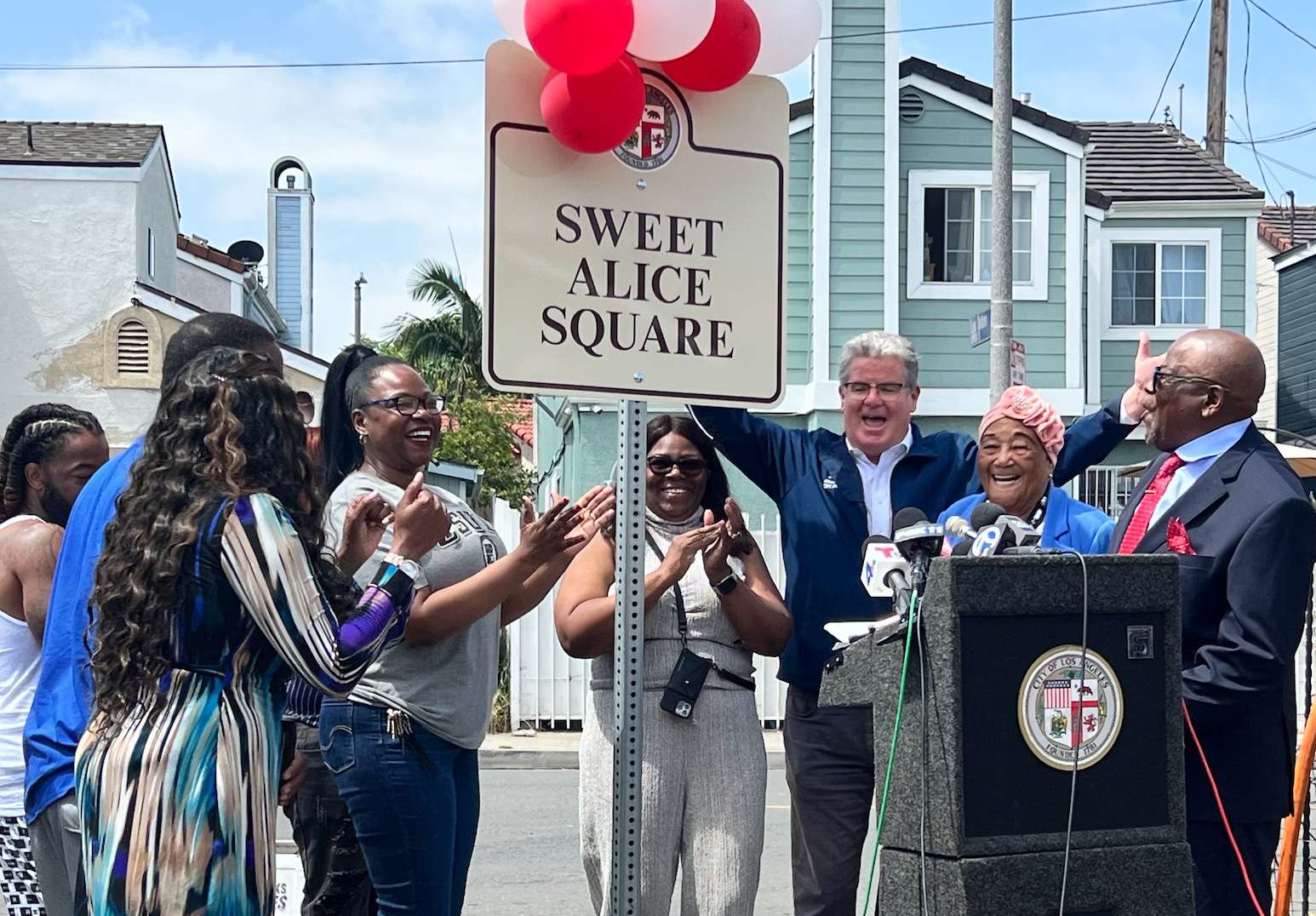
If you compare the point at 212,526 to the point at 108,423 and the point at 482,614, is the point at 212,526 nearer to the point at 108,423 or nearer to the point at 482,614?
the point at 482,614

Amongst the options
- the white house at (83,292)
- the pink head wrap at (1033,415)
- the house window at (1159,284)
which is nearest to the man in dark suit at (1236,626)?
the pink head wrap at (1033,415)

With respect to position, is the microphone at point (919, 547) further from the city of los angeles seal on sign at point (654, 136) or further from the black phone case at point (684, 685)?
the black phone case at point (684, 685)

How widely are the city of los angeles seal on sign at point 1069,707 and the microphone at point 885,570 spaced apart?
0.33 meters

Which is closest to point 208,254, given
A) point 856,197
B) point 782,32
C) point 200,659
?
point 856,197

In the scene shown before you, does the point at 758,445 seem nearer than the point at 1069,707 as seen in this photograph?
No

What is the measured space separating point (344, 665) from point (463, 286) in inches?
1107

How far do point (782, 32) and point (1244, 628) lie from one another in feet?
6.07

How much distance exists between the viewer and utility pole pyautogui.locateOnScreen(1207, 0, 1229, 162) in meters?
26.4

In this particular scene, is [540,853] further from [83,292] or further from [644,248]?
[83,292]

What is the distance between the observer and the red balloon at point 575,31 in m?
3.07

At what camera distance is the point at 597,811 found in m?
4.05

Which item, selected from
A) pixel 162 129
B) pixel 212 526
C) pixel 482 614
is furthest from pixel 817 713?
pixel 162 129

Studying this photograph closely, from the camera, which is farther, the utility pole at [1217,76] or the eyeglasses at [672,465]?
the utility pole at [1217,76]

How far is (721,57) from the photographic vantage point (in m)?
3.29
